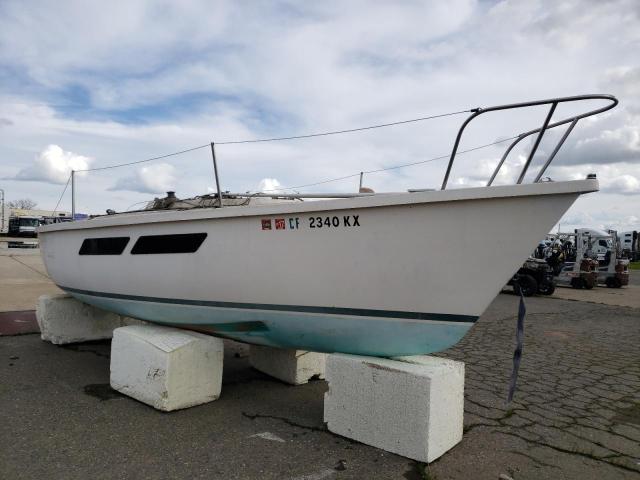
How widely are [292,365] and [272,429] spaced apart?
1.07 metres

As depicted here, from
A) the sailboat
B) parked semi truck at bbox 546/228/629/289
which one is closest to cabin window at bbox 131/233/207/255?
the sailboat

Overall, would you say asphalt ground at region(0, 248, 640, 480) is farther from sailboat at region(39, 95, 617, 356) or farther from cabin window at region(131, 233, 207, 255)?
cabin window at region(131, 233, 207, 255)

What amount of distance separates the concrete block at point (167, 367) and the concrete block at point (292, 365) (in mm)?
767

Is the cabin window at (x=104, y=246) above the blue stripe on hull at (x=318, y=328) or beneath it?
above

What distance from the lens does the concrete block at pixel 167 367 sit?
3.70 meters

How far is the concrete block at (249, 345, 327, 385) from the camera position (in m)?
4.54

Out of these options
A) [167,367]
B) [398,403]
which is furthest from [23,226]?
[398,403]

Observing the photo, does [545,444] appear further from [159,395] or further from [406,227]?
[159,395]

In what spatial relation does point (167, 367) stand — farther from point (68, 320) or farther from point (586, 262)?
point (586, 262)

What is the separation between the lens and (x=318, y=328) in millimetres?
3555

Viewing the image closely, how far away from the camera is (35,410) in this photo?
12.0 ft

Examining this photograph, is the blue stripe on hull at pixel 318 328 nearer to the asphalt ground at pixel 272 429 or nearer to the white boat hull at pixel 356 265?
the white boat hull at pixel 356 265

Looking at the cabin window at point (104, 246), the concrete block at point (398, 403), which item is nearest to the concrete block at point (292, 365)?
the concrete block at point (398, 403)

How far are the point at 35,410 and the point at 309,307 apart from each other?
226 cm
